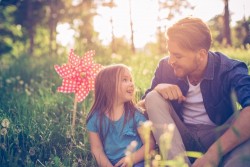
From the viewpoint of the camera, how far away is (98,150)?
285 centimetres

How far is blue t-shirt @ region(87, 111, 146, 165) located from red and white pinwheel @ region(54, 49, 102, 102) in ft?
1.55

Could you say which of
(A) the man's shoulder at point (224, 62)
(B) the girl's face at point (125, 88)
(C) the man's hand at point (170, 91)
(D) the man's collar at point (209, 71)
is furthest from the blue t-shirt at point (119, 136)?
(A) the man's shoulder at point (224, 62)

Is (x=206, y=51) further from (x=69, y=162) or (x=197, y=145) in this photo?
(x=69, y=162)

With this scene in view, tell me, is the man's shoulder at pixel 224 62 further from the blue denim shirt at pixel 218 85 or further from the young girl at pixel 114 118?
the young girl at pixel 114 118

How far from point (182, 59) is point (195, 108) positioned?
0.37 metres

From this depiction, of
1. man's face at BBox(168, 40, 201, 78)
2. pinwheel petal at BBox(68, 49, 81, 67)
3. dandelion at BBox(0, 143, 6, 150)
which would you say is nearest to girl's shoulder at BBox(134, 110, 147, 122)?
man's face at BBox(168, 40, 201, 78)

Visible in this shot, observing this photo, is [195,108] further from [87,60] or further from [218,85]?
[87,60]

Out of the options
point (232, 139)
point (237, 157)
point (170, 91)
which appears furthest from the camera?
point (170, 91)

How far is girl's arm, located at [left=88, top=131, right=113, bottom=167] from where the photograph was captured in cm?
278

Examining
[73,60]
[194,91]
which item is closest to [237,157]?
[194,91]

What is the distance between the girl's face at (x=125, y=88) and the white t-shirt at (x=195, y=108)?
40 cm

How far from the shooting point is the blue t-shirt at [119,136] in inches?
111

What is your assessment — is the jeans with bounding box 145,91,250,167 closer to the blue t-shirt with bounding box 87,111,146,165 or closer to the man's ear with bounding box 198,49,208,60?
the blue t-shirt with bounding box 87,111,146,165

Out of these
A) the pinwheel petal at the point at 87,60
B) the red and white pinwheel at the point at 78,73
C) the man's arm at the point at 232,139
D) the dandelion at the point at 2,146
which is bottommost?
the dandelion at the point at 2,146
